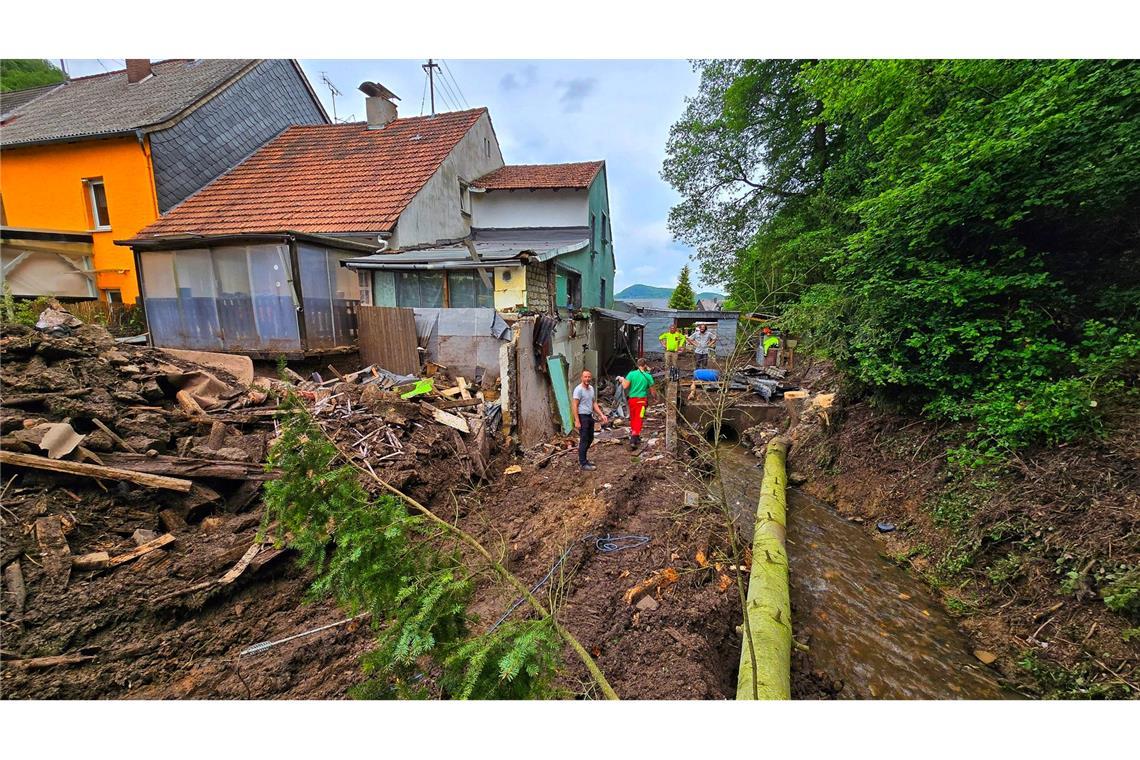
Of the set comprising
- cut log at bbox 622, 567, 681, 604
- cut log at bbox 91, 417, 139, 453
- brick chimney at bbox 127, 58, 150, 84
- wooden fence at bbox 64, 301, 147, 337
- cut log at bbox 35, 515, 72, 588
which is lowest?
cut log at bbox 622, 567, 681, 604

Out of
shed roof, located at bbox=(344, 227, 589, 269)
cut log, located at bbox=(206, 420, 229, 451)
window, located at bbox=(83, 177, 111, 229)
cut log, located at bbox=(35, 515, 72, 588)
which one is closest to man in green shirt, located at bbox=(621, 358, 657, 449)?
shed roof, located at bbox=(344, 227, 589, 269)

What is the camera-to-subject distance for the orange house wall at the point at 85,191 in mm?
10273

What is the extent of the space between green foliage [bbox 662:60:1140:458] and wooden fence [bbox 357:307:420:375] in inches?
249

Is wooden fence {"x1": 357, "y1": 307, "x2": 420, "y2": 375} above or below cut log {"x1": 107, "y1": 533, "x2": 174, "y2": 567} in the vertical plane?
above

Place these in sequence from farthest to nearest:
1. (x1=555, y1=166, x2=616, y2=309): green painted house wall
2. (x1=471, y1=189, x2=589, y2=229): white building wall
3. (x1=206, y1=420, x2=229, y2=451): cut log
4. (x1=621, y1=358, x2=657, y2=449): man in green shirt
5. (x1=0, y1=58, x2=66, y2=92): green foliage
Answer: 1. (x1=0, y1=58, x2=66, y2=92): green foliage
2. (x1=471, y1=189, x2=589, y2=229): white building wall
3. (x1=555, y1=166, x2=616, y2=309): green painted house wall
4. (x1=621, y1=358, x2=657, y2=449): man in green shirt
5. (x1=206, y1=420, x2=229, y2=451): cut log

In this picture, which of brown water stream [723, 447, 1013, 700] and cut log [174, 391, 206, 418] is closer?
brown water stream [723, 447, 1013, 700]

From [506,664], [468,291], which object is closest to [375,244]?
[468,291]

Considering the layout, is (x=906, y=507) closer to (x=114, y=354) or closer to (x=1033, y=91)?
(x=1033, y=91)

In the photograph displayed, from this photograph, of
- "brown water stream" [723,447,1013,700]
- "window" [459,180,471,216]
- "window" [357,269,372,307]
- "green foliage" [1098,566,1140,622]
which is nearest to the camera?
"green foliage" [1098,566,1140,622]

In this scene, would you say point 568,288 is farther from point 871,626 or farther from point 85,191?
point 85,191

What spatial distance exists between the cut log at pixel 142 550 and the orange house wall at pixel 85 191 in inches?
426

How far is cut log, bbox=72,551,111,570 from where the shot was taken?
324 cm

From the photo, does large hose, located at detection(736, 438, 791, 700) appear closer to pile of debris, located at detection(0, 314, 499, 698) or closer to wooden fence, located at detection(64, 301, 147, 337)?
pile of debris, located at detection(0, 314, 499, 698)

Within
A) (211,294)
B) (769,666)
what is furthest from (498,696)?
(211,294)
